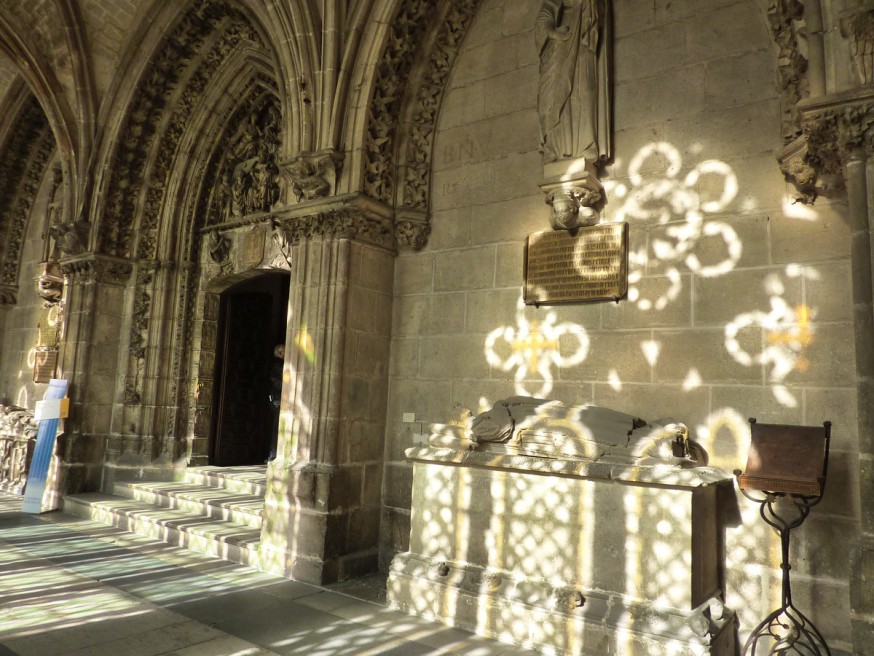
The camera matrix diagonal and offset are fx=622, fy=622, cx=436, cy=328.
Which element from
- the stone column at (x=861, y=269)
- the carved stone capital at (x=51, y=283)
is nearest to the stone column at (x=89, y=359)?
the carved stone capital at (x=51, y=283)

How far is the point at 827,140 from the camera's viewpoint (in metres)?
3.26

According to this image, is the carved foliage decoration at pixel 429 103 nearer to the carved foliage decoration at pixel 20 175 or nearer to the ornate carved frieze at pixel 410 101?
the ornate carved frieze at pixel 410 101

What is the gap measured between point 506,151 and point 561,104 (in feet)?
2.12

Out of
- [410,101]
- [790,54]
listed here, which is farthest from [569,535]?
[410,101]

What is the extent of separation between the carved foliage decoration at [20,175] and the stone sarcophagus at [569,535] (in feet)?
29.3

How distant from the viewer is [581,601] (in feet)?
11.3

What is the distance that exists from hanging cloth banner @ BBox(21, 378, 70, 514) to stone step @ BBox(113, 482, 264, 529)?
796 mm

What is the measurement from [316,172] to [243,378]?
389 cm

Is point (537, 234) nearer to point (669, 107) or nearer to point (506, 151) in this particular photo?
point (506, 151)

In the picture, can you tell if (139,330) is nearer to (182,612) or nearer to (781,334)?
(182,612)

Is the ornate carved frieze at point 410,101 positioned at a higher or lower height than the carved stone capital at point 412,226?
higher

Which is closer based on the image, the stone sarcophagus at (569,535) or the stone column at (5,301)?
the stone sarcophagus at (569,535)

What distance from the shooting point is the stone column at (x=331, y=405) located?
486 cm

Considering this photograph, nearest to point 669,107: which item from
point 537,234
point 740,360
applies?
point 537,234
